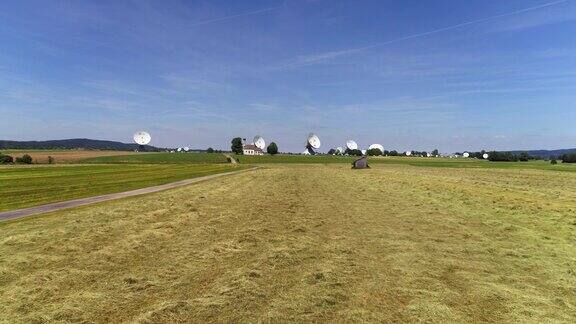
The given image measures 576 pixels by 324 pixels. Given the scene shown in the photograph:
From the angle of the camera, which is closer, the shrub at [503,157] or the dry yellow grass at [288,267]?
the dry yellow grass at [288,267]

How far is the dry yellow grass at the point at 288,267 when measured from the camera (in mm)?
8719

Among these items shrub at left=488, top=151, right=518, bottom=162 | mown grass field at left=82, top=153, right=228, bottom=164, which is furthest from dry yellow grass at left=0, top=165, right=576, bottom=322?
shrub at left=488, top=151, right=518, bottom=162

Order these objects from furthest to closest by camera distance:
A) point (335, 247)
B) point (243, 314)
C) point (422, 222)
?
point (422, 222) < point (335, 247) < point (243, 314)

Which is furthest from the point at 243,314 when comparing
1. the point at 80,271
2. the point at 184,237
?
the point at 184,237

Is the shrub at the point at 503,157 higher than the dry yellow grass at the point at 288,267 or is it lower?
higher

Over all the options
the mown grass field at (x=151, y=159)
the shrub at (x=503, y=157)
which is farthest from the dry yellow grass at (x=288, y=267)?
Result: the shrub at (x=503, y=157)

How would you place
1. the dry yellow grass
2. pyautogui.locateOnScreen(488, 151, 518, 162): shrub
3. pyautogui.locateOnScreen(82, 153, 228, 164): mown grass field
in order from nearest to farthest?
the dry yellow grass
pyautogui.locateOnScreen(82, 153, 228, 164): mown grass field
pyautogui.locateOnScreen(488, 151, 518, 162): shrub

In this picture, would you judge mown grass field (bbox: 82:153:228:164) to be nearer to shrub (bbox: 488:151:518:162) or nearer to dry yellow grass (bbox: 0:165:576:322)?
dry yellow grass (bbox: 0:165:576:322)

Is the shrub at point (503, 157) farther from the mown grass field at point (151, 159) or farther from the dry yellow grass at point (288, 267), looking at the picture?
the dry yellow grass at point (288, 267)

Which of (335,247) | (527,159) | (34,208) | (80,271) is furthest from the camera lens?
(527,159)

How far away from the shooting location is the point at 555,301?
30.7ft

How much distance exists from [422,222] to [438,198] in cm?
1237

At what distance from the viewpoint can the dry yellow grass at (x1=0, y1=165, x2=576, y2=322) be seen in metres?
8.72

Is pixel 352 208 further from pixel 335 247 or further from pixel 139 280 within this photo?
pixel 139 280
